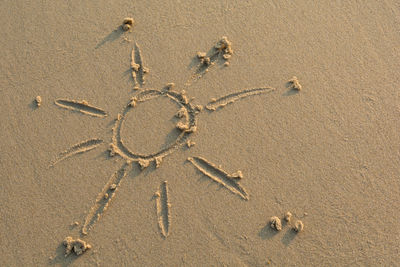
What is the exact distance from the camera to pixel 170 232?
216 centimetres

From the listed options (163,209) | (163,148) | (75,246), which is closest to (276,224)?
(163,209)

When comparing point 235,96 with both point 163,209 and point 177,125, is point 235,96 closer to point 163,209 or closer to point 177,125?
point 177,125

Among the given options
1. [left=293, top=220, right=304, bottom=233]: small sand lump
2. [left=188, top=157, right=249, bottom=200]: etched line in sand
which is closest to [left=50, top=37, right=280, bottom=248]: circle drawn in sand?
[left=188, top=157, right=249, bottom=200]: etched line in sand

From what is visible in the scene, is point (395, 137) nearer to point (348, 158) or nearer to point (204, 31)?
point (348, 158)

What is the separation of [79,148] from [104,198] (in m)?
0.41

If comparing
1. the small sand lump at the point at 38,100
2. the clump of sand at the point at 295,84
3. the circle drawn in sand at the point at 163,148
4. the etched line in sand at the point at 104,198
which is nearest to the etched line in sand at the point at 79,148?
the circle drawn in sand at the point at 163,148

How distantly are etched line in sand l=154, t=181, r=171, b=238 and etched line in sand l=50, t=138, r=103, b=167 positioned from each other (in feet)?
1.86

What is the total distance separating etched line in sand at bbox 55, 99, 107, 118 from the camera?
96.3 inches

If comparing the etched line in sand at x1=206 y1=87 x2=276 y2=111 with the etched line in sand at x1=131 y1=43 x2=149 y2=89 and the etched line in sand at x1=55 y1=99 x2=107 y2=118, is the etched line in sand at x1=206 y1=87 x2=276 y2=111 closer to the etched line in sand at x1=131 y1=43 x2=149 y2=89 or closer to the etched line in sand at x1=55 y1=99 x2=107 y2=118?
the etched line in sand at x1=131 y1=43 x2=149 y2=89

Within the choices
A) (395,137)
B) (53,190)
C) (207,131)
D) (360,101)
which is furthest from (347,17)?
(53,190)

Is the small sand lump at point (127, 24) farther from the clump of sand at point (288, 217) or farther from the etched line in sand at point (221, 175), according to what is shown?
the clump of sand at point (288, 217)

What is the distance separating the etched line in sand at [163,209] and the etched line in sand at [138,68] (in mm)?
783

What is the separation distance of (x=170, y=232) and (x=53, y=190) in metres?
0.85

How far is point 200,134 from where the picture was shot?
93.0 inches
